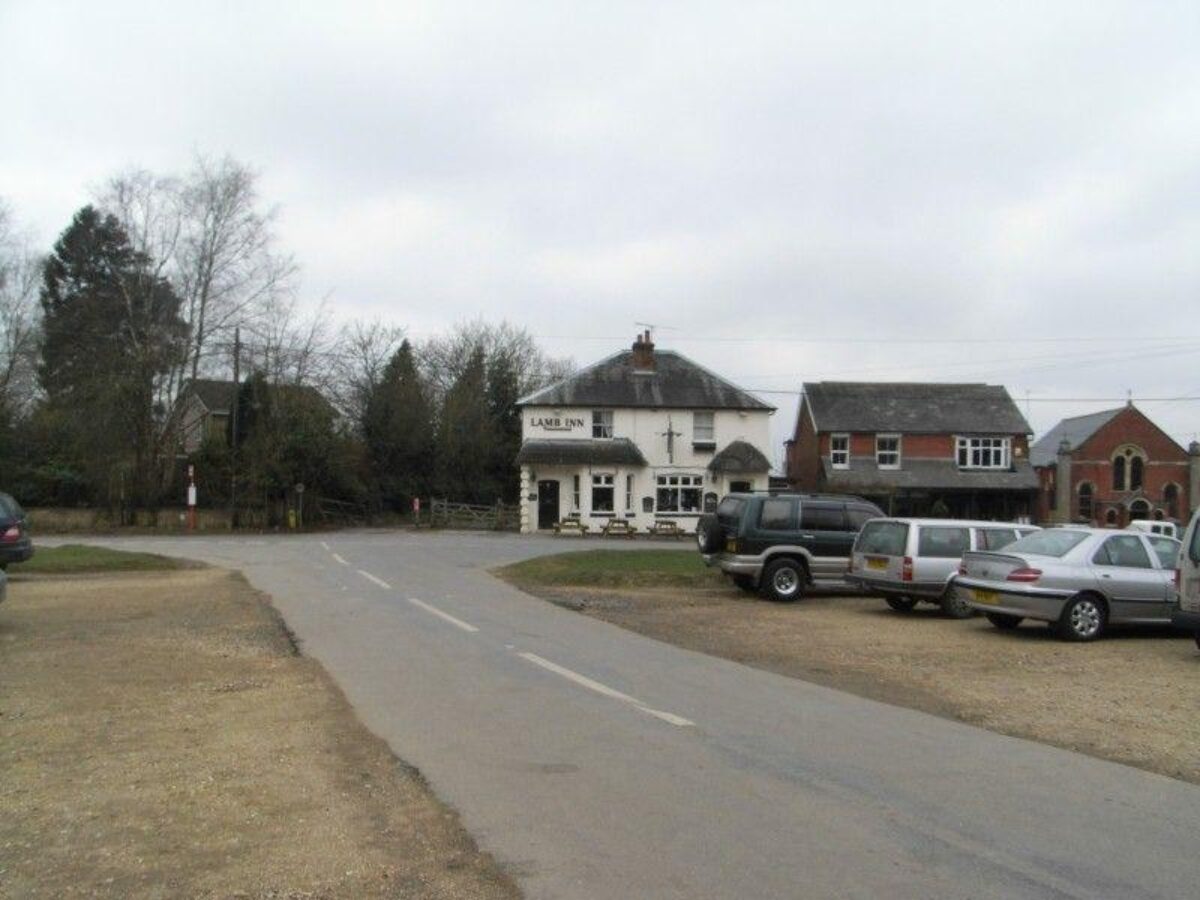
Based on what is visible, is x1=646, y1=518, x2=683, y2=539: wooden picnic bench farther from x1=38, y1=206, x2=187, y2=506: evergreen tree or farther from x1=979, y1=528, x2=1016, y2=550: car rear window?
x1=979, y1=528, x2=1016, y2=550: car rear window

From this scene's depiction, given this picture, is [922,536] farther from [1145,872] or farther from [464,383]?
[464,383]

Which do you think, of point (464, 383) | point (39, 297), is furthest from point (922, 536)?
point (39, 297)

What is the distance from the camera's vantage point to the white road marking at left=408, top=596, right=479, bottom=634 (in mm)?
15101

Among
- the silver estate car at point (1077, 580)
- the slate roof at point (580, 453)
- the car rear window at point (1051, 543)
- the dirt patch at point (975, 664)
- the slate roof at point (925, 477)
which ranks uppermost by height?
the slate roof at point (580, 453)

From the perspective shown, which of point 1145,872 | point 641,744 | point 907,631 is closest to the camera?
point 1145,872

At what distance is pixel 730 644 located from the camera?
14.6 metres

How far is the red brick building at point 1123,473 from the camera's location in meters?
56.8

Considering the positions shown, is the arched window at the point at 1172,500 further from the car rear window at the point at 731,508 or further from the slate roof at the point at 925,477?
the car rear window at the point at 731,508

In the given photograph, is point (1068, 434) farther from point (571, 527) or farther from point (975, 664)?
point (975, 664)

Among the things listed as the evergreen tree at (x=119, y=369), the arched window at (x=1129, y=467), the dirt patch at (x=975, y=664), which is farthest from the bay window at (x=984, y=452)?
the evergreen tree at (x=119, y=369)

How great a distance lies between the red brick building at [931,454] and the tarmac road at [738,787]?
4140 centimetres

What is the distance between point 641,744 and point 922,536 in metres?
11.6

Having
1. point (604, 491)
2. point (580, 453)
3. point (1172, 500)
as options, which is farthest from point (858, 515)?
point (1172, 500)

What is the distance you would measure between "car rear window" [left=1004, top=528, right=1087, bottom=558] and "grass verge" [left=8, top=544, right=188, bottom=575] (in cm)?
1998
